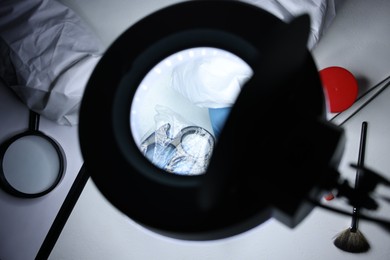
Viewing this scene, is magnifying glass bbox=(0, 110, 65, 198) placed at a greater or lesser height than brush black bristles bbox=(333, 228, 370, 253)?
lesser

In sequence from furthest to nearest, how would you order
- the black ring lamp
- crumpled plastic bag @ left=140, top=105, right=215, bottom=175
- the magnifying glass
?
the magnifying glass → crumpled plastic bag @ left=140, top=105, right=215, bottom=175 → the black ring lamp

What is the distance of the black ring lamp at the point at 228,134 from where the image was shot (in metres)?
0.27

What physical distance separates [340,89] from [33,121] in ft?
2.80

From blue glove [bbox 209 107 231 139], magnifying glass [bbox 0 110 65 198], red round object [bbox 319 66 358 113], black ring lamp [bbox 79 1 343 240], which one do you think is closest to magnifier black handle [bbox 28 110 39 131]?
magnifying glass [bbox 0 110 65 198]

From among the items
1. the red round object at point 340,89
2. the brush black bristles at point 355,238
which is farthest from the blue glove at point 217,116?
the brush black bristles at point 355,238

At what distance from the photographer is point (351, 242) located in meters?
0.82

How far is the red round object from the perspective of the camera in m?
0.80

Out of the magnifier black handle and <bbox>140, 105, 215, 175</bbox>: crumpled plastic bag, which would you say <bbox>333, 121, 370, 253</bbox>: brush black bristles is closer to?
<bbox>140, 105, 215, 175</bbox>: crumpled plastic bag

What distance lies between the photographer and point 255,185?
0.95 ft

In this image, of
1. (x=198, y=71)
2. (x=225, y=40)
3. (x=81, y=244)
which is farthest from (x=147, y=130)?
(x=81, y=244)

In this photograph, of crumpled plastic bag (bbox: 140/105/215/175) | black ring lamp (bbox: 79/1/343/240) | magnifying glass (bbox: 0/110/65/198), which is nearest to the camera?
black ring lamp (bbox: 79/1/343/240)

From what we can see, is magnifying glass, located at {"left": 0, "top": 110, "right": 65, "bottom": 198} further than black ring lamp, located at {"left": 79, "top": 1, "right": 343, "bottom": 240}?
Yes

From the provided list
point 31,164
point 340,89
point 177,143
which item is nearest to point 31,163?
point 31,164

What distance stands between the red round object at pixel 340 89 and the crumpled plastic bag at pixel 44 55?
0.65m
